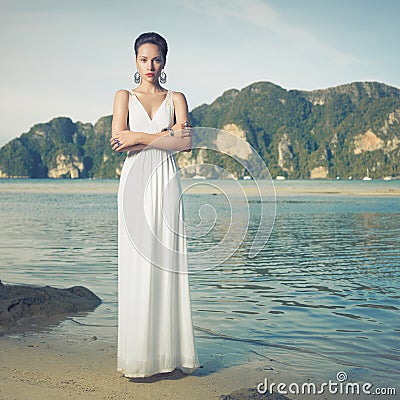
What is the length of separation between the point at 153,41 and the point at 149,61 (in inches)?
5.4

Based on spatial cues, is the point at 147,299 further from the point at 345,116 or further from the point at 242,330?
the point at 345,116

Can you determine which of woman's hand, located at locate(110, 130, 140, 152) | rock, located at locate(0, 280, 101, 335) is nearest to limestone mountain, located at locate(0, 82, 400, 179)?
rock, located at locate(0, 280, 101, 335)

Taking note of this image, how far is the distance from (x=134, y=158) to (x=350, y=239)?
13.4 metres

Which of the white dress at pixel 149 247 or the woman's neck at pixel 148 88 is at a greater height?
the woman's neck at pixel 148 88

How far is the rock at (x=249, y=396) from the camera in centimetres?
393

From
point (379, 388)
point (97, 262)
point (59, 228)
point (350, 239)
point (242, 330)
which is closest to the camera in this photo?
point (379, 388)

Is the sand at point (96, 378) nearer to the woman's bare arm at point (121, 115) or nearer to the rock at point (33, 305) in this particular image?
the rock at point (33, 305)

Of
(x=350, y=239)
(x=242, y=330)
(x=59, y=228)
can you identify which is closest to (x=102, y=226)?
(x=59, y=228)

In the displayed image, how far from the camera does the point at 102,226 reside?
21078mm

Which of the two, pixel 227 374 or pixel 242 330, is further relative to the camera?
pixel 242 330

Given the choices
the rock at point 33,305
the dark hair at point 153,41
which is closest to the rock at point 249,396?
the dark hair at point 153,41

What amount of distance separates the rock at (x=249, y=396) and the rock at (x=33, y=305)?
8.35 feet

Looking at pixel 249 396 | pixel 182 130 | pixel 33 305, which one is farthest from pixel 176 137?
pixel 33 305

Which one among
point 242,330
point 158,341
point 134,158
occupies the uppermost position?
point 134,158
